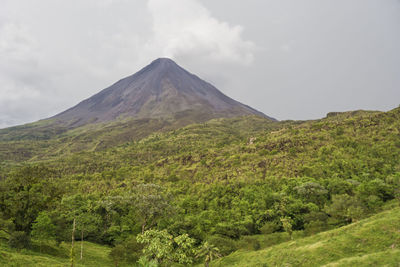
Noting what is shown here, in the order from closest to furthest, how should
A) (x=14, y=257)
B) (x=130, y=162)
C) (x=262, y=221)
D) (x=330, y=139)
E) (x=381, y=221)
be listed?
(x=14, y=257) < (x=381, y=221) < (x=262, y=221) < (x=330, y=139) < (x=130, y=162)

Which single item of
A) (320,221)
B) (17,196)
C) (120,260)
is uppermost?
(17,196)

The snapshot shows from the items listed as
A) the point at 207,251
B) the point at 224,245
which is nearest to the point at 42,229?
the point at 207,251

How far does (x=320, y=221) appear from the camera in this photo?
135 ft

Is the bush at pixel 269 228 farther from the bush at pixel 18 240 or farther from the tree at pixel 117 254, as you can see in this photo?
the bush at pixel 18 240

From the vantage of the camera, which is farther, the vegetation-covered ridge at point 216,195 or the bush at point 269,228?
the bush at point 269,228

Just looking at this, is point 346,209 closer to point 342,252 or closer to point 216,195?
point 342,252

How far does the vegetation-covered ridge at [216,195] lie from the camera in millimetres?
31984

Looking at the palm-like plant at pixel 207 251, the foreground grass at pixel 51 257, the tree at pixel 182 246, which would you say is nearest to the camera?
the foreground grass at pixel 51 257

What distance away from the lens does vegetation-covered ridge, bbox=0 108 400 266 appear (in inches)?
1259

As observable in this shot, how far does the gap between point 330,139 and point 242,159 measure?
36.1 m

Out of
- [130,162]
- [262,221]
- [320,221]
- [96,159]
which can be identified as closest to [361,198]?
[320,221]

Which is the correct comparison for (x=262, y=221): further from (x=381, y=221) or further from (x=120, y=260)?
(x=120, y=260)

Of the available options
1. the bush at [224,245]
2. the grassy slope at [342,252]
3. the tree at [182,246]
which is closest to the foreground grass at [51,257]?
the grassy slope at [342,252]

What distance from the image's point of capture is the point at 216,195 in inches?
2591
